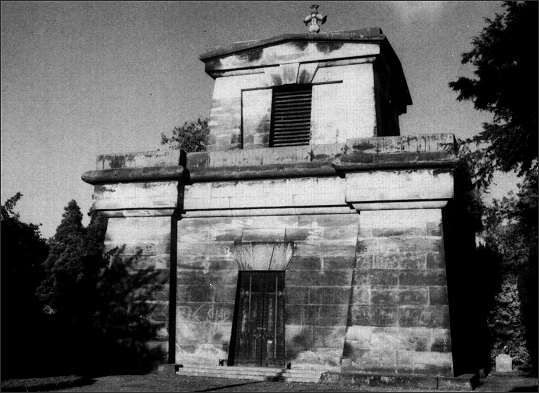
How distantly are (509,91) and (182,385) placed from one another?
286 inches

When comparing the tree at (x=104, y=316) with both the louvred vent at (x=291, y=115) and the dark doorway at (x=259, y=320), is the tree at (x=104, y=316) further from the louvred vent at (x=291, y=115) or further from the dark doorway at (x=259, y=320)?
the louvred vent at (x=291, y=115)

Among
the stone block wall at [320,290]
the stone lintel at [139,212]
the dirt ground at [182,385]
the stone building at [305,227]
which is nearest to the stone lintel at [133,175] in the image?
the stone building at [305,227]

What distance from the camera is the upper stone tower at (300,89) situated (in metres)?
11.9

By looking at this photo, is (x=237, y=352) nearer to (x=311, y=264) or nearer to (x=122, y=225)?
(x=311, y=264)

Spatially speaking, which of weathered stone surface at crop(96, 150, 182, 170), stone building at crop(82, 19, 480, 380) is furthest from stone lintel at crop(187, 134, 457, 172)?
weathered stone surface at crop(96, 150, 182, 170)

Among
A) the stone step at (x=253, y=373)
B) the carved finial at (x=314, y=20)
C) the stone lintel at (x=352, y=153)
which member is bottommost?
the stone step at (x=253, y=373)

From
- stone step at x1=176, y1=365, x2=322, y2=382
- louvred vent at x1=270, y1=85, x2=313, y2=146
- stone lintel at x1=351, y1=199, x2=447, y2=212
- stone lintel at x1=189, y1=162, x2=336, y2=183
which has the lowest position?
stone step at x1=176, y1=365, x2=322, y2=382

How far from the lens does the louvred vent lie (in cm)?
1230

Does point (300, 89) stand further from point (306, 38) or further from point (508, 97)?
point (508, 97)

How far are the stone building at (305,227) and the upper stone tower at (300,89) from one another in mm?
34

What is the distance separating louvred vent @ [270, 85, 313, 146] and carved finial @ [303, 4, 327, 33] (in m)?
1.87

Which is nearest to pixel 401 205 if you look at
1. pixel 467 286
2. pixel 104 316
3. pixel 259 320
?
pixel 259 320

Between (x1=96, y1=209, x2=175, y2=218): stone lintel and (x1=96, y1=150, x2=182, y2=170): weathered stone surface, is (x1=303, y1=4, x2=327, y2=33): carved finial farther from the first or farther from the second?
(x1=96, y1=209, x2=175, y2=218): stone lintel

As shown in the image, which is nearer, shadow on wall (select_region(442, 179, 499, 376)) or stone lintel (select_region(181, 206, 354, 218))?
shadow on wall (select_region(442, 179, 499, 376))
